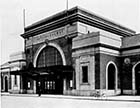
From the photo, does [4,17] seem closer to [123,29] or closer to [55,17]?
[55,17]

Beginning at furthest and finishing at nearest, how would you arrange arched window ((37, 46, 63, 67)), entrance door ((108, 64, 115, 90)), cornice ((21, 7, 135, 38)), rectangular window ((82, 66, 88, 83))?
arched window ((37, 46, 63, 67)) < cornice ((21, 7, 135, 38)) < entrance door ((108, 64, 115, 90)) < rectangular window ((82, 66, 88, 83))

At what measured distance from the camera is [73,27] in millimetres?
27938

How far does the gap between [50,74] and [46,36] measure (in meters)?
5.93

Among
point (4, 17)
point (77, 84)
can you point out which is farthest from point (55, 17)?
point (4, 17)

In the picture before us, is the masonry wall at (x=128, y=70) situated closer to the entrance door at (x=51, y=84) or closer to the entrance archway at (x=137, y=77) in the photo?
the entrance archway at (x=137, y=77)

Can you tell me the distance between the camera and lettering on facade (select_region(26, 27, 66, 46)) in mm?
29689

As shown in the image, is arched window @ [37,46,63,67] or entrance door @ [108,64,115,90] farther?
arched window @ [37,46,63,67]

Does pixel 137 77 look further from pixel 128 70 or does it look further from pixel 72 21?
pixel 72 21

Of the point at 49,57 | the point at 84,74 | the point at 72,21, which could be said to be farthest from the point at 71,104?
the point at 49,57

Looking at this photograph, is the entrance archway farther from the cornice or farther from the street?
the street

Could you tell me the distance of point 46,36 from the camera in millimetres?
31969

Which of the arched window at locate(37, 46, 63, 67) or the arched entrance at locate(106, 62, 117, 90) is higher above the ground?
the arched window at locate(37, 46, 63, 67)

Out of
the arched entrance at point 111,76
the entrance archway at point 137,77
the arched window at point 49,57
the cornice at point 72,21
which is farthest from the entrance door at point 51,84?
the entrance archway at point 137,77

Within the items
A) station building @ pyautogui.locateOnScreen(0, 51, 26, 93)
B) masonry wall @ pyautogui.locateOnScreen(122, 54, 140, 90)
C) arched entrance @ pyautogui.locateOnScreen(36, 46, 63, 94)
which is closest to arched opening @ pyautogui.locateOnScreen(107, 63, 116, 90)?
masonry wall @ pyautogui.locateOnScreen(122, 54, 140, 90)
